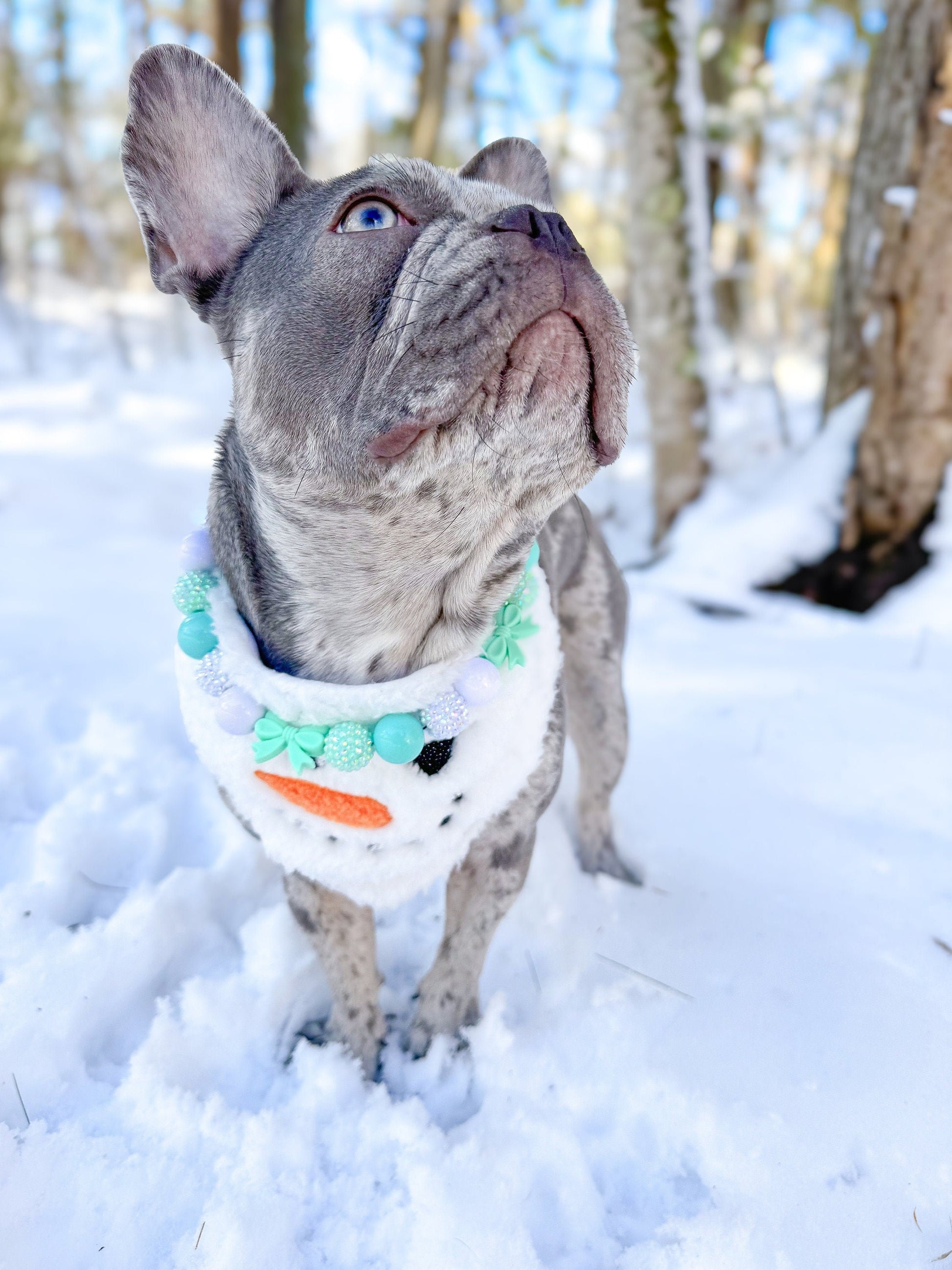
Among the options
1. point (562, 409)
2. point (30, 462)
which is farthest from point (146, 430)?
point (562, 409)

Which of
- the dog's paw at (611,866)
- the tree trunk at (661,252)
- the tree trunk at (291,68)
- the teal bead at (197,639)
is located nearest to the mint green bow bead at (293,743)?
the teal bead at (197,639)

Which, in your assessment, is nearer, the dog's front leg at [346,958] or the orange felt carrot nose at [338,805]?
the orange felt carrot nose at [338,805]

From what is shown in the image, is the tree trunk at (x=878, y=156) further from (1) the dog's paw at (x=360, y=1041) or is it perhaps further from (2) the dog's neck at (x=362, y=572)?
(1) the dog's paw at (x=360, y=1041)

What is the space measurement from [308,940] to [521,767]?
81 centimetres

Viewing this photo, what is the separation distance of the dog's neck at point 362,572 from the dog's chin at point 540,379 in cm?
12

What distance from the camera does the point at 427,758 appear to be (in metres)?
2.00

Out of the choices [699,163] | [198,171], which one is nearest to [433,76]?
[699,163]

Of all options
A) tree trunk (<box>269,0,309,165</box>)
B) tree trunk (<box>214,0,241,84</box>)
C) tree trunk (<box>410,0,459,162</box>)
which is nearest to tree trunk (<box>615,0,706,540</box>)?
tree trunk (<box>269,0,309,165</box>)

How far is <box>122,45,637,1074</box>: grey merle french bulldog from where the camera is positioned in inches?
60.2

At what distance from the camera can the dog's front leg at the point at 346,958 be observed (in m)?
2.21

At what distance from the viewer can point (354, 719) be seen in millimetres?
1945

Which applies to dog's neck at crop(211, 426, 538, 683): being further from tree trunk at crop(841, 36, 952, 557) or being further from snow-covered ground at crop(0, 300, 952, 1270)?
tree trunk at crop(841, 36, 952, 557)

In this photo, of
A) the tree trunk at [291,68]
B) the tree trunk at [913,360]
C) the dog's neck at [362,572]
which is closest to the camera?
the dog's neck at [362,572]

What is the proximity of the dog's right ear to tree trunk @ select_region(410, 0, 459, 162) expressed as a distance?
13.6 meters
